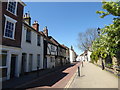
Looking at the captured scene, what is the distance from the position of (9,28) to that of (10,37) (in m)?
0.94

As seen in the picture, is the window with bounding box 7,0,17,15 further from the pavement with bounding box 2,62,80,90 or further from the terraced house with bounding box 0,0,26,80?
the pavement with bounding box 2,62,80,90

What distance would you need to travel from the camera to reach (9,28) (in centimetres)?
1066

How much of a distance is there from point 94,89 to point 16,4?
38.4 ft

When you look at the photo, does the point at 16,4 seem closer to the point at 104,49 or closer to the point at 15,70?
the point at 15,70

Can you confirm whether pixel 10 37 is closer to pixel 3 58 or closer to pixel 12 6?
pixel 3 58

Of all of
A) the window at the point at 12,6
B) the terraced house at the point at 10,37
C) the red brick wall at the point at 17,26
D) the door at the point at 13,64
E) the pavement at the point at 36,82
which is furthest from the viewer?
the door at the point at 13,64

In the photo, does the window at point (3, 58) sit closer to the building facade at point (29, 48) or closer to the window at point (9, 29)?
the window at point (9, 29)

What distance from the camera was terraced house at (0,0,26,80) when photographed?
974 cm

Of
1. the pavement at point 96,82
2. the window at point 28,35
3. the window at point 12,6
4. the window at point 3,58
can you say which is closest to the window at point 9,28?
the window at point 12,6

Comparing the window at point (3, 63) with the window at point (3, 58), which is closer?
the window at point (3, 63)

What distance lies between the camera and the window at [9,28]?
10.2 meters

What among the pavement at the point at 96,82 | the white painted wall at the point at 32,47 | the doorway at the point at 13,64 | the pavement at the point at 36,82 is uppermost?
the white painted wall at the point at 32,47

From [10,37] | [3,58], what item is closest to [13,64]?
[3,58]

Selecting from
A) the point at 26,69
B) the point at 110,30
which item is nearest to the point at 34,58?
the point at 26,69
